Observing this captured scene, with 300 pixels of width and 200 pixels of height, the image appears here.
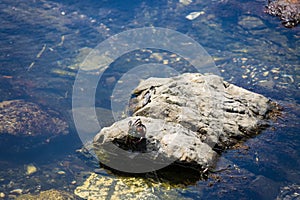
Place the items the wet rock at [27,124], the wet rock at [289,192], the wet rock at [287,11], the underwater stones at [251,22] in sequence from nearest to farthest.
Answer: the wet rock at [289,192] → the wet rock at [27,124] → the wet rock at [287,11] → the underwater stones at [251,22]

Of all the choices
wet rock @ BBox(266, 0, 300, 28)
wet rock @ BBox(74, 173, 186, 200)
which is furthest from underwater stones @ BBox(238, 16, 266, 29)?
wet rock @ BBox(74, 173, 186, 200)

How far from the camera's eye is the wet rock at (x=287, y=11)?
882 cm

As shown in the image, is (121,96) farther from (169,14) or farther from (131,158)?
(169,14)

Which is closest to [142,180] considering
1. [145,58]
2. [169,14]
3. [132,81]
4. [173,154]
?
[173,154]

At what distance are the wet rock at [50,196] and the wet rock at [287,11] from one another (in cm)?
764

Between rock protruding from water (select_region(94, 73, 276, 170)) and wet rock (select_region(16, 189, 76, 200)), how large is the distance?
1.03 meters

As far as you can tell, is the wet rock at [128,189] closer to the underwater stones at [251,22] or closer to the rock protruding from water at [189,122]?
the rock protruding from water at [189,122]

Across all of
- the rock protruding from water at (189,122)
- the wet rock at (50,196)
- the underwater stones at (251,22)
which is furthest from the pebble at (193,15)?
the wet rock at (50,196)

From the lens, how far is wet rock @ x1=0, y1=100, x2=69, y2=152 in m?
6.89

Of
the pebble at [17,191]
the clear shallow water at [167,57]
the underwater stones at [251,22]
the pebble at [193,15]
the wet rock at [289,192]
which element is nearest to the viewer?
the wet rock at [289,192]

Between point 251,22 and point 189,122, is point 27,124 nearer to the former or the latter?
point 189,122

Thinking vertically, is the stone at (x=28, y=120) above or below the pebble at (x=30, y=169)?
above

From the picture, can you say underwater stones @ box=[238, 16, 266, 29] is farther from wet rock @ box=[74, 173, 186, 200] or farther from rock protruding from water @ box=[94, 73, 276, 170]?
wet rock @ box=[74, 173, 186, 200]

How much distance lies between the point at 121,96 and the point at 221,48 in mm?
3411
